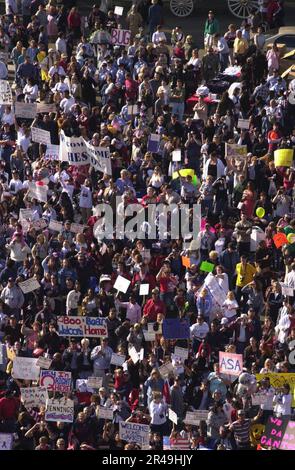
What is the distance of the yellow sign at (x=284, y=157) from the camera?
45594 millimetres

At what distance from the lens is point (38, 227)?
1770 inches

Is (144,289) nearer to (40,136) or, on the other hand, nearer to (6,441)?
(6,441)

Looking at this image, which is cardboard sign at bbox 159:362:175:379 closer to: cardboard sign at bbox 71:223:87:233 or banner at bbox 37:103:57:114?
cardboard sign at bbox 71:223:87:233

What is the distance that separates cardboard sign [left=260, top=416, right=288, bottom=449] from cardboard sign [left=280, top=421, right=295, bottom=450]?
7 centimetres

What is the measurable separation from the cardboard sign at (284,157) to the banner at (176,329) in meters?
5.89

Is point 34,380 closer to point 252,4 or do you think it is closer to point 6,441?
point 6,441

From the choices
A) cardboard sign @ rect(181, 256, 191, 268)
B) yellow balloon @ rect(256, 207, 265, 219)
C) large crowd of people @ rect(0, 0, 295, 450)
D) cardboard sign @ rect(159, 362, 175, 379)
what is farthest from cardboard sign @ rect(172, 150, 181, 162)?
cardboard sign @ rect(159, 362, 175, 379)

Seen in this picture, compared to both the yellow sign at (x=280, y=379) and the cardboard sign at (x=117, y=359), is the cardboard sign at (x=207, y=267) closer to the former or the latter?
the cardboard sign at (x=117, y=359)

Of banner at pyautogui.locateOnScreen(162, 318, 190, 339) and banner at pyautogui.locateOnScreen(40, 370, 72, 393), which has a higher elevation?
banner at pyautogui.locateOnScreen(162, 318, 190, 339)

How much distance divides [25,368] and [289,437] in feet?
18.9

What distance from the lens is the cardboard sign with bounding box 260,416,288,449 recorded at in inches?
1495

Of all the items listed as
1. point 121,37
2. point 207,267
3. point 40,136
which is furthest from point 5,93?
point 207,267

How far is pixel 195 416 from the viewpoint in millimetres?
39094
